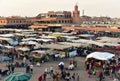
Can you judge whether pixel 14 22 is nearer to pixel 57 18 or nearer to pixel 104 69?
pixel 57 18

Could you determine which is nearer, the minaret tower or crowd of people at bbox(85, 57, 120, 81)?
crowd of people at bbox(85, 57, 120, 81)

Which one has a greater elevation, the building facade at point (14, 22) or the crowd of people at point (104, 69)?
the crowd of people at point (104, 69)

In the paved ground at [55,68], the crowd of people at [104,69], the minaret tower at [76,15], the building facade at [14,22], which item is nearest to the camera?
the paved ground at [55,68]

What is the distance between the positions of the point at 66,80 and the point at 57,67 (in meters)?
3.30

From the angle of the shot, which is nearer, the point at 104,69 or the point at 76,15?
the point at 104,69

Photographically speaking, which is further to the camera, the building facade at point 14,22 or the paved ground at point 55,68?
the building facade at point 14,22

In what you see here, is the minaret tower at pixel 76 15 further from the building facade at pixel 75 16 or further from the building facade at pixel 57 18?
the building facade at pixel 57 18

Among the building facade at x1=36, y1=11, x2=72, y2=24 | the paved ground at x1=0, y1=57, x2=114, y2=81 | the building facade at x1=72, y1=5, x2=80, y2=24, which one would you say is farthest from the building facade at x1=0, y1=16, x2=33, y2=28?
the paved ground at x1=0, y1=57, x2=114, y2=81

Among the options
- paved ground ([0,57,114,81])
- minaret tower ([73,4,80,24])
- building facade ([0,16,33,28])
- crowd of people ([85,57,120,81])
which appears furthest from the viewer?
minaret tower ([73,4,80,24])

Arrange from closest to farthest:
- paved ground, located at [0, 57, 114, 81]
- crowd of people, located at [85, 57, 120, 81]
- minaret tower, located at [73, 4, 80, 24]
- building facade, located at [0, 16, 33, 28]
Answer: paved ground, located at [0, 57, 114, 81]
crowd of people, located at [85, 57, 120, 81]
building facade, located at [0, 16, 33, 28]
minaret tower, located at [73, 4, 80, 24]

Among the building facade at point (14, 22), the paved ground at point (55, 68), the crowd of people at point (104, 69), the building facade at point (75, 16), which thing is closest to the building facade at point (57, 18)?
the building facade at point (75, 16)

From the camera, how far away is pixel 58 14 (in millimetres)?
56969

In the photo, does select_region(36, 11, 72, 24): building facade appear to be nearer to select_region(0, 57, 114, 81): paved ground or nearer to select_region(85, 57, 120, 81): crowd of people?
select_region(0, 57, 114, 81): paved ground

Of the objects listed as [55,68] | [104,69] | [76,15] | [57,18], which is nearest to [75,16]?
[76,15]
